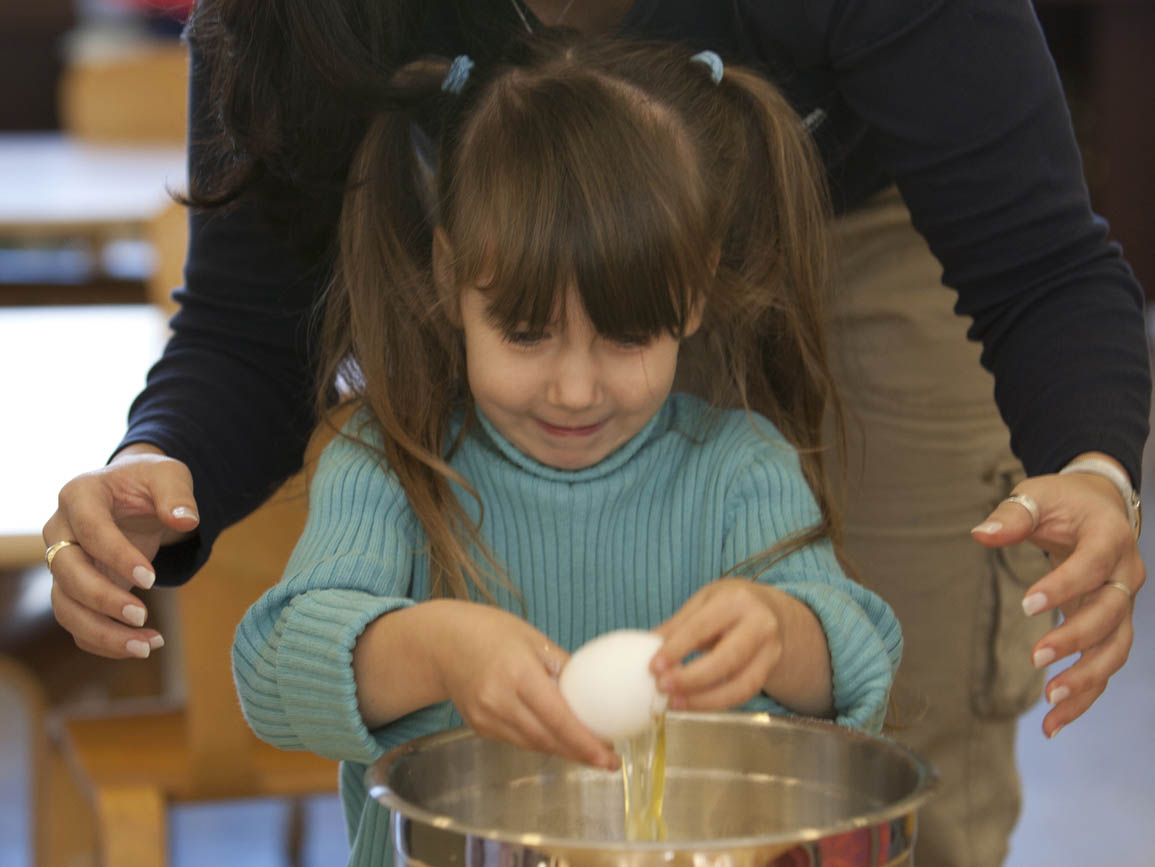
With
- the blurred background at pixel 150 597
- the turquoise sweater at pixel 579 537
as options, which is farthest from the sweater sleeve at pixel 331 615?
the blurred background at pixel 150 597

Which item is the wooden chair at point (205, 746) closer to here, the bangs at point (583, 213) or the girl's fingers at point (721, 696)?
the bangs at point (583, 213)

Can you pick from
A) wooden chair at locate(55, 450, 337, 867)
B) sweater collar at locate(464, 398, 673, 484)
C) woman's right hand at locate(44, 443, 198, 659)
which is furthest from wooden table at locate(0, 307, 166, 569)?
sweater collar at locate(464, 398, 673, 484)

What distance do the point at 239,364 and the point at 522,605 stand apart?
0.99 ft

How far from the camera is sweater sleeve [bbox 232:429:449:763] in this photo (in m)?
0.87

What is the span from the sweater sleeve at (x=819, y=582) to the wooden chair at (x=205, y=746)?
0.58 meters

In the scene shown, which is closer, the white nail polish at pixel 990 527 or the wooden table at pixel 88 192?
the white nail polish at pixel 990 527

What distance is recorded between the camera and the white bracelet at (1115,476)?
35.7 inches

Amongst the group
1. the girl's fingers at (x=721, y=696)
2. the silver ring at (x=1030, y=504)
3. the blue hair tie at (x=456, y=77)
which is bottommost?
the girl's fingers at (x=721, y=696)

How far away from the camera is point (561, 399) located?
0.93 meters

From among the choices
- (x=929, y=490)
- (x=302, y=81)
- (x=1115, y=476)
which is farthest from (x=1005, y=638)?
(x=302, y=81)

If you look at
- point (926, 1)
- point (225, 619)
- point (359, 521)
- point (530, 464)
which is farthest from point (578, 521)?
point (225, 619)

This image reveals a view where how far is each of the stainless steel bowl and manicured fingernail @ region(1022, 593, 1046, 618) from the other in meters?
0.15

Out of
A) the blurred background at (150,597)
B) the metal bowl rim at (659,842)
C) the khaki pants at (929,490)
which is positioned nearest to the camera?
the metal bowl rim at (659,842)

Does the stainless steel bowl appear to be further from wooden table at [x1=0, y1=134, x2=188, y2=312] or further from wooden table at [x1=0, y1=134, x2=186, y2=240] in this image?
wooden table at [x1=0, y1=134, x2=186, y2=240]
